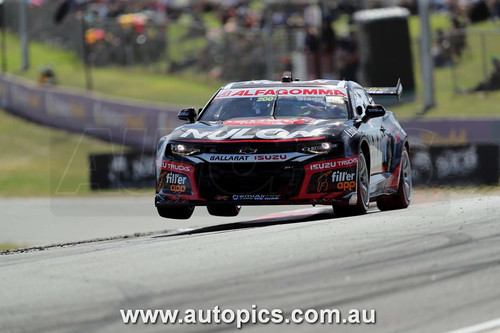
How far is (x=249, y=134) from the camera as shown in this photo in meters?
10.3

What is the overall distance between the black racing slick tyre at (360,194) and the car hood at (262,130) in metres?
0.41

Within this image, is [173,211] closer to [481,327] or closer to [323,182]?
[323,182]

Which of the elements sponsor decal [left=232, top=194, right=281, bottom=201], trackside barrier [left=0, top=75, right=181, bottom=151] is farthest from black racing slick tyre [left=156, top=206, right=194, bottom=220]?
trackside barrier [left=0, top=75, right=181, bottom=151]

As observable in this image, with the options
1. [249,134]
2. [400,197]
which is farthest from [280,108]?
[400,197]

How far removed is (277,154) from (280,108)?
125 centimetres

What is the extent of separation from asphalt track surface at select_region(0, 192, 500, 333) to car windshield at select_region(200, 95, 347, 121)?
258 cm

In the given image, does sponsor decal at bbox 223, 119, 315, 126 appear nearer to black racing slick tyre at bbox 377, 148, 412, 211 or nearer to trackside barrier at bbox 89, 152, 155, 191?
black racing slick tyre at bbox 377, 148, 412, 211

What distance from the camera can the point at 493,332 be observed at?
18.0 feet

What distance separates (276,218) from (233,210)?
4.38 ft

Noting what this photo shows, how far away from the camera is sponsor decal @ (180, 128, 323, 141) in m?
10.2

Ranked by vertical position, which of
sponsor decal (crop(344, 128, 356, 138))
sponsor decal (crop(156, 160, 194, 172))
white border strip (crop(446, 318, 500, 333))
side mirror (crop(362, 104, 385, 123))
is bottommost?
sponsor decal (crop(156, 160, 194, 172))

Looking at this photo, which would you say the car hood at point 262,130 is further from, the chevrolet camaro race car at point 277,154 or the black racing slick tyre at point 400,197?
the black racing slick tyre at point 400,197

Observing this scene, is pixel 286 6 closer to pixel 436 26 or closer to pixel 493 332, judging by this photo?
pixel 436 26

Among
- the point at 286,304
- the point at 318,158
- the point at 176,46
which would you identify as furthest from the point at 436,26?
the point at 286,304
